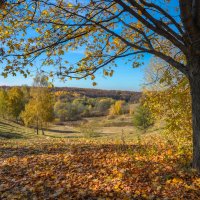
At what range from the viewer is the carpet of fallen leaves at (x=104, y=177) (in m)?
5.44

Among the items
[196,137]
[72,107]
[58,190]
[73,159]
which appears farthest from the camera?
[72,107]

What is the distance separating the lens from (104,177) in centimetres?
646

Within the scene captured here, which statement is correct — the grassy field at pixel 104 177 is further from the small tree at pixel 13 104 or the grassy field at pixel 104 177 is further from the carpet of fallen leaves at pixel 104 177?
the small tree at pixel 13 104

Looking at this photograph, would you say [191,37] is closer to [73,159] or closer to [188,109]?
[188,109]

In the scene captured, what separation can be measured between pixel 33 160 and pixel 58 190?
11.5ft

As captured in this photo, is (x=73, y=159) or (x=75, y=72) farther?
(x=73, y=159)

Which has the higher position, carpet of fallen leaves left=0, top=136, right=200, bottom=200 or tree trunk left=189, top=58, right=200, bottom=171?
tree trunk left=189, top=58, right=200, bottom=171

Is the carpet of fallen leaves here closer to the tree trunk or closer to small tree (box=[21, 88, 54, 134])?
the tree trunk

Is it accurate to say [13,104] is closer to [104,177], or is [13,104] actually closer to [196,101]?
[104,177]

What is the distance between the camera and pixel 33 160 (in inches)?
357

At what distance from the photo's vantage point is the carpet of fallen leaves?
17.8 ft

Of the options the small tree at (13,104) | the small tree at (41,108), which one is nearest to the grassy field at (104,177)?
the small tree at (41,108)

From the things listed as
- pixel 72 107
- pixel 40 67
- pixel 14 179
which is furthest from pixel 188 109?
pixel 72 107

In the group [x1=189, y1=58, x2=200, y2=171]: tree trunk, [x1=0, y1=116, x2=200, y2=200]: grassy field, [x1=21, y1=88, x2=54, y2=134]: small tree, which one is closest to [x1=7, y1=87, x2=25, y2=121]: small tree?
[x1=21, y1=88, x2=54, y2=134]: small tree
